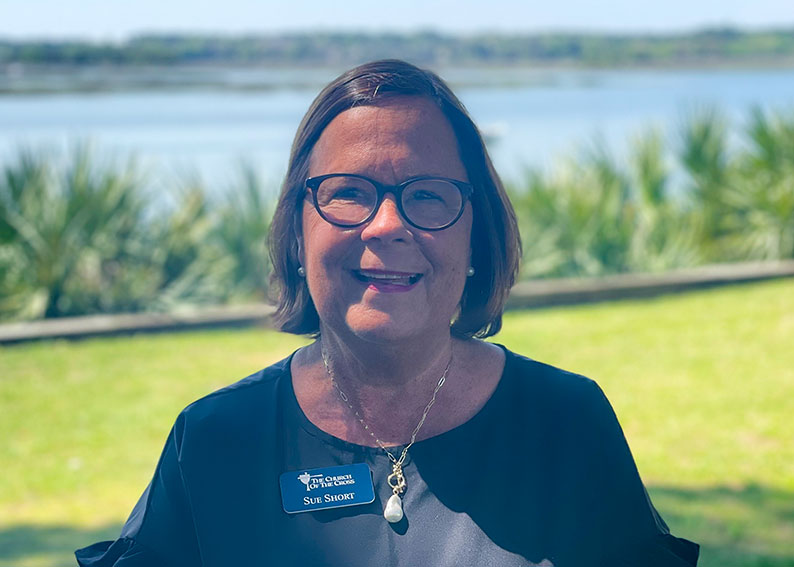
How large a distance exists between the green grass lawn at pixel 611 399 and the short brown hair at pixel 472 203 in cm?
314

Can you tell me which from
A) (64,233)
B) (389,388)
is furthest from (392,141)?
(64,233)

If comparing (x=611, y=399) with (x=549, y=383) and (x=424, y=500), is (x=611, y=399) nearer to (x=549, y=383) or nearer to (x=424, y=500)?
(x=549, y=383)

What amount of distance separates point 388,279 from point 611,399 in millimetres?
5588

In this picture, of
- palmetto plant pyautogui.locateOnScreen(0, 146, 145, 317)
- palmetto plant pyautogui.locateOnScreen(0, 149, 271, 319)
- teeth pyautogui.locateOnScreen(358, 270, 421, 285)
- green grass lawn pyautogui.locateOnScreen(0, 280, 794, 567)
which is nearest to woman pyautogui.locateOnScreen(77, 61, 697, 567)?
teeth pyautogui.locateOnScreen(358, 270, 421, 285)

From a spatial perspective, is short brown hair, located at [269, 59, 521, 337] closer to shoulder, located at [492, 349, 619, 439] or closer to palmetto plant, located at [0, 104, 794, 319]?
shoulder, located at [492, 349, 619, 439]

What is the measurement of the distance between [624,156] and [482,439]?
10.3m

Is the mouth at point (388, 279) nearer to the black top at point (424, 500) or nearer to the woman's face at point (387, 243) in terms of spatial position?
the woman's face at point (387, 243)

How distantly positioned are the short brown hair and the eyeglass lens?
10cm

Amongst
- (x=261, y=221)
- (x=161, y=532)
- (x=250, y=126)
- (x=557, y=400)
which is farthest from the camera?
(x=250, y=126)

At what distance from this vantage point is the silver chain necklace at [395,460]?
1.99 metres

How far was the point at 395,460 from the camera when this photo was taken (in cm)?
204

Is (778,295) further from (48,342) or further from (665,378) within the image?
(48,342)

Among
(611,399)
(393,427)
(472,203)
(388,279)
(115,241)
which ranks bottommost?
(611,399)

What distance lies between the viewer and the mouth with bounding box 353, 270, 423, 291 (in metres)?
1.94
